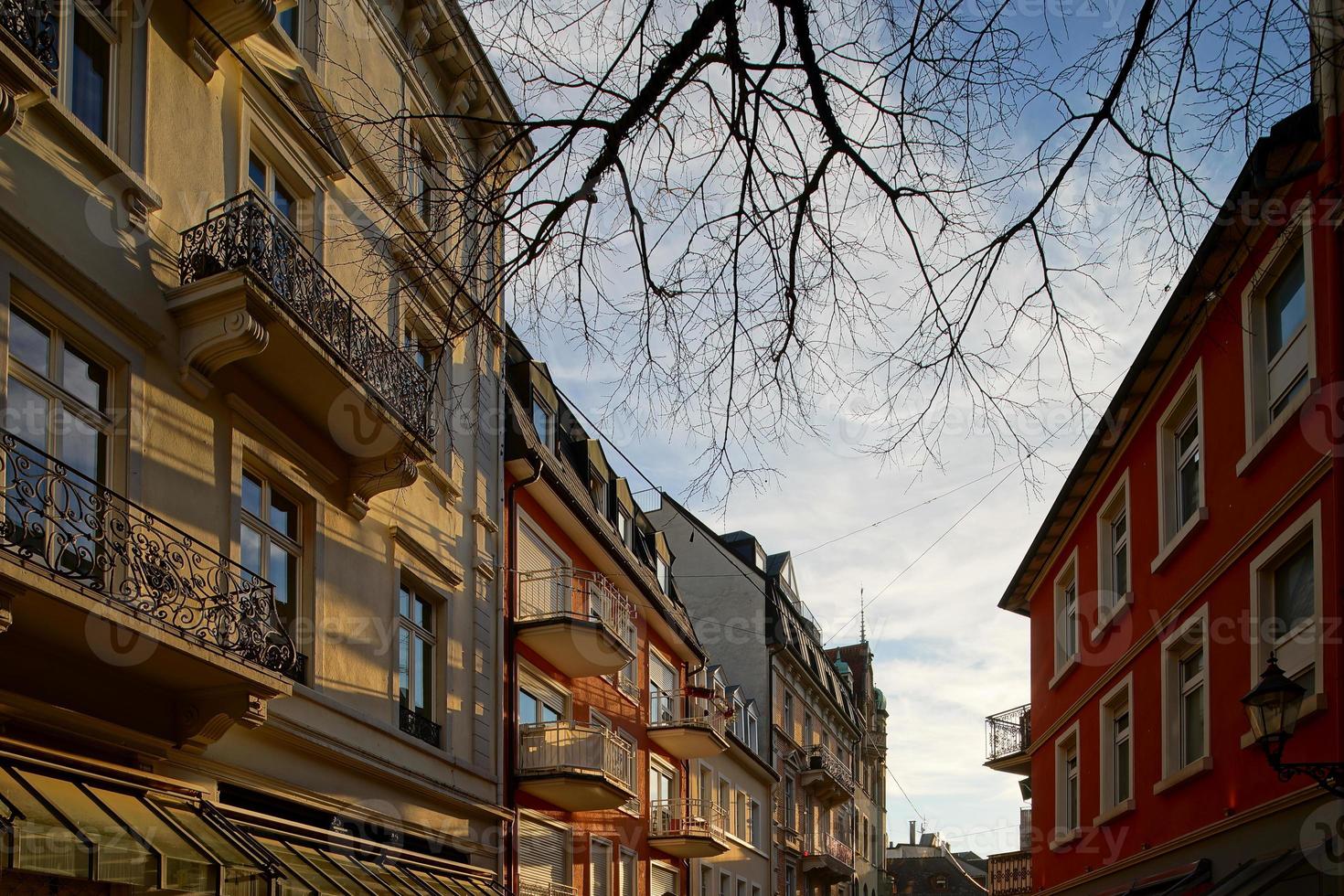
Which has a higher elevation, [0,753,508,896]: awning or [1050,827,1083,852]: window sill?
[0,753,508,896]: awning

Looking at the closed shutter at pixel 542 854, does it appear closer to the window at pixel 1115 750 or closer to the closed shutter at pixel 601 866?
the closed shutter at pixel 601 866

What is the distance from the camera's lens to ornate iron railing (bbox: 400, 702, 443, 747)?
14.4 m

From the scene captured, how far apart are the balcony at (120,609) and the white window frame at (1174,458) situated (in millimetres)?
9491

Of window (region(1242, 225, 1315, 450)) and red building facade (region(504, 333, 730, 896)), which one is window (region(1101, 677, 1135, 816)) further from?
red building facade (region(504, 333, 730, 896))

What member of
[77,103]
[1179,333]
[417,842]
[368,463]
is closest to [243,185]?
[77,103]

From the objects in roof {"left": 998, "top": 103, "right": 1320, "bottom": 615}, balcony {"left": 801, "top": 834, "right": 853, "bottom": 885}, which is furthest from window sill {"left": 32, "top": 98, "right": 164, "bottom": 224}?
balcony {"left": 801, "top": 834, "right": 853, "bottom": 885}

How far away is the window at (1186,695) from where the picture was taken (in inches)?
536

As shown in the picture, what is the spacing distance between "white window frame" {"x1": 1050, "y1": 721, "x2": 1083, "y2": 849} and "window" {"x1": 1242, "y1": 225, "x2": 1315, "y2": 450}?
906 cm

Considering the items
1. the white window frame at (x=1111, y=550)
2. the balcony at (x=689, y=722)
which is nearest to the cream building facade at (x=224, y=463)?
the white window frame at (x=1111, y=550)

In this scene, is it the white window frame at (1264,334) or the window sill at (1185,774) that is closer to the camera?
the white window frame at (1264,334)

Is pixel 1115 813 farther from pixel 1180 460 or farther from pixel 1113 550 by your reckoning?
pixel 1180 460

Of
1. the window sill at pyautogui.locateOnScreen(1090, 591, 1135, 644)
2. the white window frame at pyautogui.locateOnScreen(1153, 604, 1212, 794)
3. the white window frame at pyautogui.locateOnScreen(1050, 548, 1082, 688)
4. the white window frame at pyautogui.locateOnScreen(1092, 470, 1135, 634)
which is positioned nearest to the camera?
the white window frame at pyautogui.locateOnScreen(1153, 604, 1212, 794)

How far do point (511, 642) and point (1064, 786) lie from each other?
9747 millimetres

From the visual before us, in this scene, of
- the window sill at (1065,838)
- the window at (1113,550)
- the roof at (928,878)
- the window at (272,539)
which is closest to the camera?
the window at (272,539)
